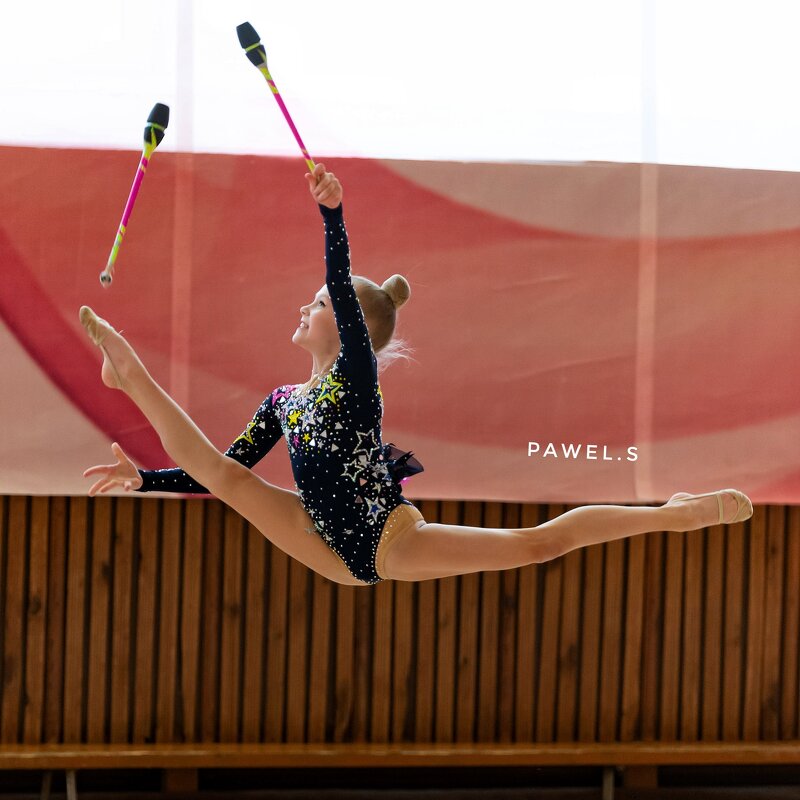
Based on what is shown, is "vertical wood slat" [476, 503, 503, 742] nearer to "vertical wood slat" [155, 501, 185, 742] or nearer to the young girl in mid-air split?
"vertical wood slat" [155, 501, 185, 742]

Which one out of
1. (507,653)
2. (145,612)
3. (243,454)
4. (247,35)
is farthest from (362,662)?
(247,35)

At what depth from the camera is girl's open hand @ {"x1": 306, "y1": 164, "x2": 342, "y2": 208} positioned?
75.0 inches

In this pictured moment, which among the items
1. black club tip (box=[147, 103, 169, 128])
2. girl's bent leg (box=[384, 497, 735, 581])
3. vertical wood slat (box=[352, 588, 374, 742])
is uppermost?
black club tip (box=[147, 103, 169, 128])

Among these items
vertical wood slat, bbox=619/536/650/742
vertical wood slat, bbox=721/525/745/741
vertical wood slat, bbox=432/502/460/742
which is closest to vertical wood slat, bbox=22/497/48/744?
vertical wood slat, bbox=432/502/460/742

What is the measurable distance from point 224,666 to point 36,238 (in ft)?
5.41

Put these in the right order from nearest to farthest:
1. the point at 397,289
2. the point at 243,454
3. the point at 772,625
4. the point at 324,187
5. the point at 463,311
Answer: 1. the point at 324,187
2. the point at 397,289
3. the point at 243,454
4. the point at 463,311
5. the point at 772,625

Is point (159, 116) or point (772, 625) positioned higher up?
point (159, 116)

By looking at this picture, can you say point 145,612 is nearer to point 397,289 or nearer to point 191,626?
point 191,626

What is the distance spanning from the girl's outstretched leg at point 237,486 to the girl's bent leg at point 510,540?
0.17 metres

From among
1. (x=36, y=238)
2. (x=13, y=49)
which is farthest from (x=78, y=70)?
(x=36, y=238)

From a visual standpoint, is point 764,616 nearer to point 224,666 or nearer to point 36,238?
point 224,666

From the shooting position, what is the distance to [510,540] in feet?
7.15

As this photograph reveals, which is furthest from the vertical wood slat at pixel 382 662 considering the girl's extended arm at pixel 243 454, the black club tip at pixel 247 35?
the black club tip at pixel 247 35

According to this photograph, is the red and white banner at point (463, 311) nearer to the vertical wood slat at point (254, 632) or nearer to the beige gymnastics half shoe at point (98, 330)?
the vertical wood slat at point (254, 632)
